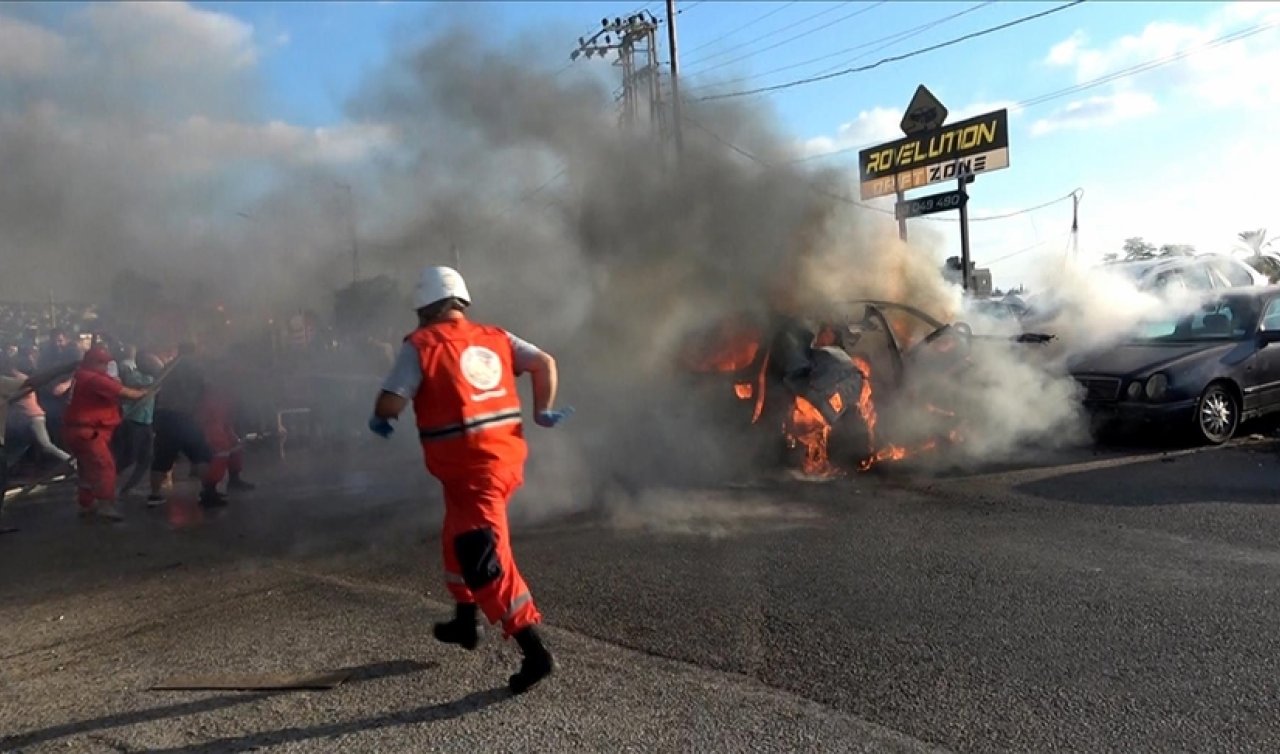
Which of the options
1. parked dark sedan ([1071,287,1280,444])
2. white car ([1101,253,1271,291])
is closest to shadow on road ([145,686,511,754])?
parked dark sedan ([1071,287,1280,444])

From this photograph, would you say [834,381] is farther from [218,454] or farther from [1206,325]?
[218,454]

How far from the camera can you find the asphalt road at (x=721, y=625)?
3369mm

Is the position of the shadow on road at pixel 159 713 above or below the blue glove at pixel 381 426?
below

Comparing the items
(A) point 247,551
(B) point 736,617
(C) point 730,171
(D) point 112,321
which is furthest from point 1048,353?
(D) point 112,321

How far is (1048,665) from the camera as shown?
3.78 m

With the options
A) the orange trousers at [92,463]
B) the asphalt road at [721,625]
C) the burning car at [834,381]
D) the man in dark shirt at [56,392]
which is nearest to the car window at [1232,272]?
the burning car at [834,381]

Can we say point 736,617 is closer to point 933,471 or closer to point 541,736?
point 541,736

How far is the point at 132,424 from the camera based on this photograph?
9.84 metres

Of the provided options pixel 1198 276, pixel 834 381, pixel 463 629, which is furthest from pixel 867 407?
pixel 1198 276

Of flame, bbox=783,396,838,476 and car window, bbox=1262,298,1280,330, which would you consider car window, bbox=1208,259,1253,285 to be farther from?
flame, bbox=783,396,838,476

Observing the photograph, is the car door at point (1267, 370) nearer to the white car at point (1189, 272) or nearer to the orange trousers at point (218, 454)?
the white car at point (1189, 272)

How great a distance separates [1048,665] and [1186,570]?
1794mm

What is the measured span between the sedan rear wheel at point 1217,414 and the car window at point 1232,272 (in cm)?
492

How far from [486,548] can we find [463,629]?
0.53 m
